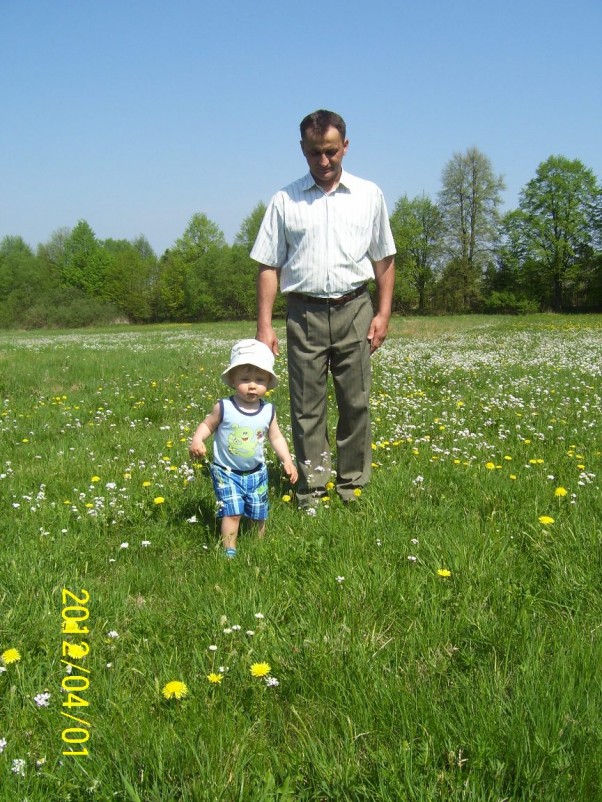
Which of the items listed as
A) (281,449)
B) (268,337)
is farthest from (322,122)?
(281,449)

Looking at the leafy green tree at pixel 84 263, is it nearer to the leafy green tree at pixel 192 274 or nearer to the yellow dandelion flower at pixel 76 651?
the leafy green tree at pixel 192 274

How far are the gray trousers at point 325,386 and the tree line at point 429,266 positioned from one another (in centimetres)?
5236

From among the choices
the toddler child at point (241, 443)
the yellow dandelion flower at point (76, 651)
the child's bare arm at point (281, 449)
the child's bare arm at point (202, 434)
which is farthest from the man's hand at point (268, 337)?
the yellow dandelion flower at point (76, 651)

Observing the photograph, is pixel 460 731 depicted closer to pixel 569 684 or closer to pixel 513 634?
pixel 569 684

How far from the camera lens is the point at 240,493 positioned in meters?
3.84

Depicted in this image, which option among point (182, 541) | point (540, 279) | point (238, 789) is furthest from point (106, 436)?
point (540, 279)

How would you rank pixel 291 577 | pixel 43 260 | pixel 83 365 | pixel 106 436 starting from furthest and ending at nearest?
pixel 43 260
pixel 83 365
pixel 106 436
pixel 291 577

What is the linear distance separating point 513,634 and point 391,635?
54cm

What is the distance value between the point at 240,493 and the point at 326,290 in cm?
169

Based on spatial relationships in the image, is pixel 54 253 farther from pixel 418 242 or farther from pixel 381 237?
pixel 381 237

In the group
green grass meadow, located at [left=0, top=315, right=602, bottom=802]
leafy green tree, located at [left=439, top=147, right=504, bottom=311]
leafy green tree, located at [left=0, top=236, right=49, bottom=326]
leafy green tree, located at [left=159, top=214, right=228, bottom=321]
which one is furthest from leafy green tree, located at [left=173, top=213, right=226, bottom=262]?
green grass meadow, located at [left=0, top=315, right=602, bottom=802]

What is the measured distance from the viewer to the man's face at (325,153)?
4.14m

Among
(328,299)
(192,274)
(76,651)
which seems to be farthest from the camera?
(192,274)

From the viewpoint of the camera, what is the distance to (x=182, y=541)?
399 centimetres
